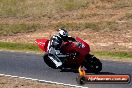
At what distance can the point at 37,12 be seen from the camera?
36438 millimetres

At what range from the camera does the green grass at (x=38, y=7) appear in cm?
3641

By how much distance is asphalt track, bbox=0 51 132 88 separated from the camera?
646 inches

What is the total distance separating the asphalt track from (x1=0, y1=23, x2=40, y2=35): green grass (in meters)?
11.2

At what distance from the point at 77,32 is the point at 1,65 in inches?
495

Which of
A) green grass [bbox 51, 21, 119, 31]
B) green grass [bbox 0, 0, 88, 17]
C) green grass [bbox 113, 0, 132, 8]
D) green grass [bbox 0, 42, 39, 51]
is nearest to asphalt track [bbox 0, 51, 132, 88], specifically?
green grass [bbox 0, 42, 39, 51]

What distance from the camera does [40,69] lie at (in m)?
18.2

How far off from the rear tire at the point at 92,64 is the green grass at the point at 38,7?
18795 mm

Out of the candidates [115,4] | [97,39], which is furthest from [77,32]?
[115,4]

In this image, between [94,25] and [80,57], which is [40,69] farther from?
[94,25]

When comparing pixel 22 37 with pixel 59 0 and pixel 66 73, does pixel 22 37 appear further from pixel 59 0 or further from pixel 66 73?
pixel 66 73

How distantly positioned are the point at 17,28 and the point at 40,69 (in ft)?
51.4

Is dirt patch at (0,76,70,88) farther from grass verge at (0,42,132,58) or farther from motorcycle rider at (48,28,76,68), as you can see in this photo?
grass verge at (0,42,132,58)

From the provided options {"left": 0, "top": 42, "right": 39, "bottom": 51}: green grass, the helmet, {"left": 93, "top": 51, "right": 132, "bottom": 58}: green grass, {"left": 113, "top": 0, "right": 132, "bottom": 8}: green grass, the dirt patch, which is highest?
the helmet

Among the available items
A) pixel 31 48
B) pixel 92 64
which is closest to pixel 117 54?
pixel 31 48
